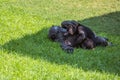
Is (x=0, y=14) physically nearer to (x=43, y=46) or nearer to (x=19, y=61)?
(x=43, y=46)

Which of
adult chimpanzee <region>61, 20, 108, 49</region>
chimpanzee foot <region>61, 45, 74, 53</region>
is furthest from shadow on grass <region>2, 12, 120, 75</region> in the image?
adult chimpanzee <region>61, 20, 108, 49</region>

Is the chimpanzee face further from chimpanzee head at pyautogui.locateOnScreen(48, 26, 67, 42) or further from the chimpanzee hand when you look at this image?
the chimpanzee hand

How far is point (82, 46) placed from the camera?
10359 millimetres

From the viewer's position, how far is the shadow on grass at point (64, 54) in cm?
861

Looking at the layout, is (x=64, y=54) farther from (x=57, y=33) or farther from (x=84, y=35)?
(x=57, y=33)

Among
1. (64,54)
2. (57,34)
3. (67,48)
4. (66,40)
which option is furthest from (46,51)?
(57,34)

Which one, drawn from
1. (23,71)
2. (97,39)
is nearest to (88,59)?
(97,39)

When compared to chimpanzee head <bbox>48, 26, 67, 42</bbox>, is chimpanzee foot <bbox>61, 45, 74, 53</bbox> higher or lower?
lower

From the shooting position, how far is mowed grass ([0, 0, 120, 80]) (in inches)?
293

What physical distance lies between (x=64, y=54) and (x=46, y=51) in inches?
18.9

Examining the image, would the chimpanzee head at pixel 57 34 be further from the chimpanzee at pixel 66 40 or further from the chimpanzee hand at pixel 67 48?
the chimpanzee hand at pixel 67 48

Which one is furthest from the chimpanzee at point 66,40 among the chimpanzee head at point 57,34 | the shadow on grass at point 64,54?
the shadow on grass at point 64,54

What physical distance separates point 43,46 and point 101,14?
6990 millimetres

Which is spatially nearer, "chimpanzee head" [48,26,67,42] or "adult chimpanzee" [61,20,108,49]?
"adult chimpanzee" [61,20,108,49]
